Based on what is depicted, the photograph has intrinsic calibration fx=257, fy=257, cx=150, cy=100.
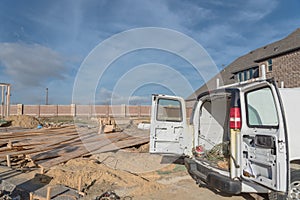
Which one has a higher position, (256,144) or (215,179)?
A: (256,144)

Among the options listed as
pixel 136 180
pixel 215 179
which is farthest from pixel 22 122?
pixel 215 179

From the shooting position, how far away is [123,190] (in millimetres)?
5516

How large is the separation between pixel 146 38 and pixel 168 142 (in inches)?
208

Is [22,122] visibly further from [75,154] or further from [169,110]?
[169,110]

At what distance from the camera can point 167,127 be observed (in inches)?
253

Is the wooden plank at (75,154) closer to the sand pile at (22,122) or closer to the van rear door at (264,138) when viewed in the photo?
the van rear door at (264,138)

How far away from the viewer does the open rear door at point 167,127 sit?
6.28m

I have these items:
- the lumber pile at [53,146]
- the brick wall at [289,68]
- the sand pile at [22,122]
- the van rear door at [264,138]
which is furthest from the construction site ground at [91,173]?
the brick wall at [289,68]

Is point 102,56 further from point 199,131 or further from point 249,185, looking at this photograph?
point 249,185

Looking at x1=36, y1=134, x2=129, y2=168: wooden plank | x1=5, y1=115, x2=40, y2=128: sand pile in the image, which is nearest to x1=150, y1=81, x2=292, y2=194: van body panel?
x1=36, y1=134, x2=129, y2=168: wooden plank

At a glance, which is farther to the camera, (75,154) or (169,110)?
(75,154)

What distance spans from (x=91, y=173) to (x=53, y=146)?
152 inches

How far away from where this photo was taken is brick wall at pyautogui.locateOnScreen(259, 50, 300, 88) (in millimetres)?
20480

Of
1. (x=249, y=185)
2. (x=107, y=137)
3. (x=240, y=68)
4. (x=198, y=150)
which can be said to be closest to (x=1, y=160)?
(x=107, y=137)
